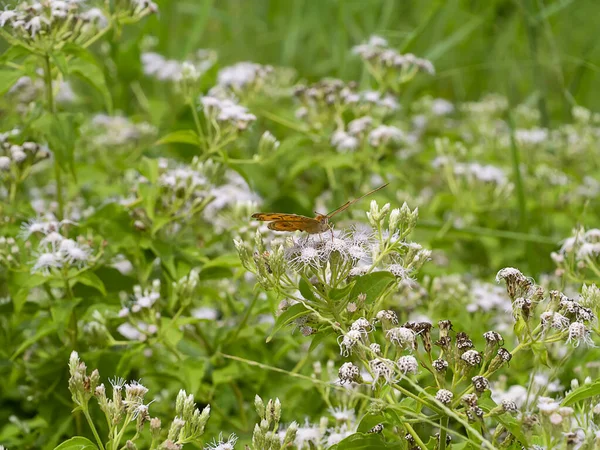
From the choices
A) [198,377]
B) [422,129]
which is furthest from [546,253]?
[198,377]

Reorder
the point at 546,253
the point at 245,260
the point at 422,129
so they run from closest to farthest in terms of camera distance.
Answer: the point at 245,260, the point at 546,253, the point at 422,129

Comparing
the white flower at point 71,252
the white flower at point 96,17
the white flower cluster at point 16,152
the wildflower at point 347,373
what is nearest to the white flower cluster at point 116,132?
the white flower at point 96,17

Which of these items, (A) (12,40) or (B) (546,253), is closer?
(A) (12,40)

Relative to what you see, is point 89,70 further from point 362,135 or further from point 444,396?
point 444,396

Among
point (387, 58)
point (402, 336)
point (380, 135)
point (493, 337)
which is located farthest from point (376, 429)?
point (387, 58)

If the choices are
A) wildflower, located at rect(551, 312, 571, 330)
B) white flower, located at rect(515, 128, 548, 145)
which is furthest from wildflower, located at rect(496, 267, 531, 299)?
white flower, located at rect(515, 128, 548, 145)

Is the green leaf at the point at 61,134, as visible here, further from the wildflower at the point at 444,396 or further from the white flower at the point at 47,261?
the wildflower at the point at 444,396

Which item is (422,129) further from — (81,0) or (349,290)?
(349,290)
